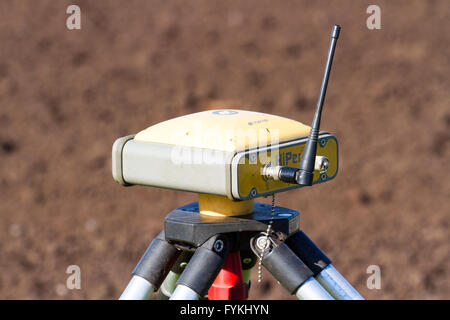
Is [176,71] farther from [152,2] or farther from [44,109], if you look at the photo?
[44,109]

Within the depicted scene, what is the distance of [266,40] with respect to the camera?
5.93 meters

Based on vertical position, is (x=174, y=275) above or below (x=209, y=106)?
below

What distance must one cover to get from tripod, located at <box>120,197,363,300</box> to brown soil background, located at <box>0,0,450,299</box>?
2688mm

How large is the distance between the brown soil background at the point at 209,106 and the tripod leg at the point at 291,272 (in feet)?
9.34

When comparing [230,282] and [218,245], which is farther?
[230,282]

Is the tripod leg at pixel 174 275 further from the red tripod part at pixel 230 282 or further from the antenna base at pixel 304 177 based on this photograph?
the antenna base at pixel 304 177

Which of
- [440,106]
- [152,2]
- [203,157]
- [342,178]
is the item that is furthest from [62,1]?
[203,157]

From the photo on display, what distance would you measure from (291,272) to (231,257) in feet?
0.81

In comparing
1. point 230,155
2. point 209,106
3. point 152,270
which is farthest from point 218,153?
point 209,106

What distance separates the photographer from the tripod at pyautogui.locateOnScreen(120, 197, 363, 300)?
2.01 metres

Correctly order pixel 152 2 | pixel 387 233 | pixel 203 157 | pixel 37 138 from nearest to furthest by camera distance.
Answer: pixel 203 157 < pixel 387 233 < pixel 37 138 < pixel 152 2

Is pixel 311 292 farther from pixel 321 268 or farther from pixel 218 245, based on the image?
pixel 218 245

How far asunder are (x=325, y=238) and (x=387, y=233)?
43 cm

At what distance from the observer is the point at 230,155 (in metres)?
1.94
